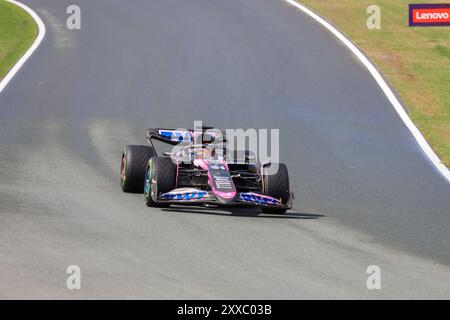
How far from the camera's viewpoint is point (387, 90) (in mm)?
26484

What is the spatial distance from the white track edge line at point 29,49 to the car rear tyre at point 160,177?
11736mm

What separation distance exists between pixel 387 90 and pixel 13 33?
1251 cm

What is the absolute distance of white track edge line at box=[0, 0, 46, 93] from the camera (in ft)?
88.4

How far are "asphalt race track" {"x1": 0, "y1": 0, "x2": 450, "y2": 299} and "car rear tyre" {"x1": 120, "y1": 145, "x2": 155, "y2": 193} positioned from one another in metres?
0.50

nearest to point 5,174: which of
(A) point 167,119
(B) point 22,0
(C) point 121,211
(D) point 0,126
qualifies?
(C) point 121,211

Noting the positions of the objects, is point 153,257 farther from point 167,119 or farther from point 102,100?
point 102,100

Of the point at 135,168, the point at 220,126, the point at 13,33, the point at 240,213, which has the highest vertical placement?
the point at 13,33

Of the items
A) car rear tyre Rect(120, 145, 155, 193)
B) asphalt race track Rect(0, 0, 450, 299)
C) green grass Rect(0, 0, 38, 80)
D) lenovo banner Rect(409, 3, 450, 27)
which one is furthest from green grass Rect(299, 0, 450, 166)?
green grass Rect(0, 0, 38, 80)

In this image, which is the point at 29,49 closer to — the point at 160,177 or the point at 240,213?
the point at 160,177

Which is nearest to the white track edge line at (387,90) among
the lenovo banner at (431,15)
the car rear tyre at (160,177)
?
the lenovo banner at (431,15)

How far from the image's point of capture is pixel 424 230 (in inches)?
577

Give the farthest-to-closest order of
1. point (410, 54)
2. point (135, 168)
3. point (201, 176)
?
1. point (410, 54)
2. point (135, 168)
3. point (201, 176)

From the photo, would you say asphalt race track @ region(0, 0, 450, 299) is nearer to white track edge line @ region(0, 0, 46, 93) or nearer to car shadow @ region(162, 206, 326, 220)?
car shadow @ region(162, 206, 326, 220)

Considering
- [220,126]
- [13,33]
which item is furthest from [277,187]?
[13,33]
